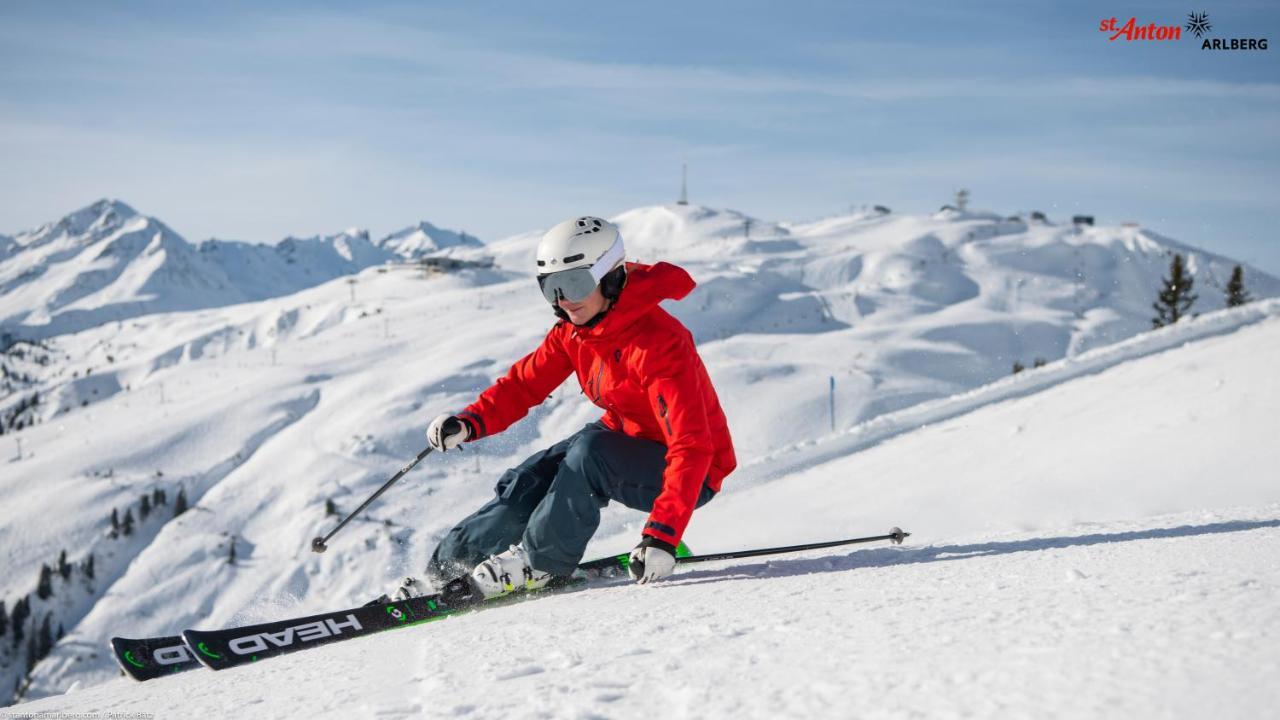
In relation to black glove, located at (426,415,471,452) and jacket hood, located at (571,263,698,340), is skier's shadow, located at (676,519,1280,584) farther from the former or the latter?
black glove, located at (426,415,471,452)

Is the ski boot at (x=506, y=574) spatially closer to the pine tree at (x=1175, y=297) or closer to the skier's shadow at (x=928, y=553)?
the skier's shadow at (x=928, y=553)

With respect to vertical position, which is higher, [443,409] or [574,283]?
[574,283]

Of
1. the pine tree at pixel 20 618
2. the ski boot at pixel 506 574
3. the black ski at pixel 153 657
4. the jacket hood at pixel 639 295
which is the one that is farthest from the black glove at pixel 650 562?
the pine tree at pixel 20 618

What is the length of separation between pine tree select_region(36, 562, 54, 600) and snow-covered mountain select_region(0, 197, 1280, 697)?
16.8 inches

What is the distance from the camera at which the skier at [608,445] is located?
4.02m

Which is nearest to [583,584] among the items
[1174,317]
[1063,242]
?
[1174,317]

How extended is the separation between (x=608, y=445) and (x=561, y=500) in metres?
0.36

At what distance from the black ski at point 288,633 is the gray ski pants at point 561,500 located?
233 mm

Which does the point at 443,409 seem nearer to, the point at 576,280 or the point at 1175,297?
the point at 576,280

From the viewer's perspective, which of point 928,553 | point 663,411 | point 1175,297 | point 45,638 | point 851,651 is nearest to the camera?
point 851,651

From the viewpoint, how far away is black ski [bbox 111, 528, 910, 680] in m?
3.68

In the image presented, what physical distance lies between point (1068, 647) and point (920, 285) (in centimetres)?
8489

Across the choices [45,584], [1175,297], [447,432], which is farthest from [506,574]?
[45,584]

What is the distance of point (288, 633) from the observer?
12.8ft
